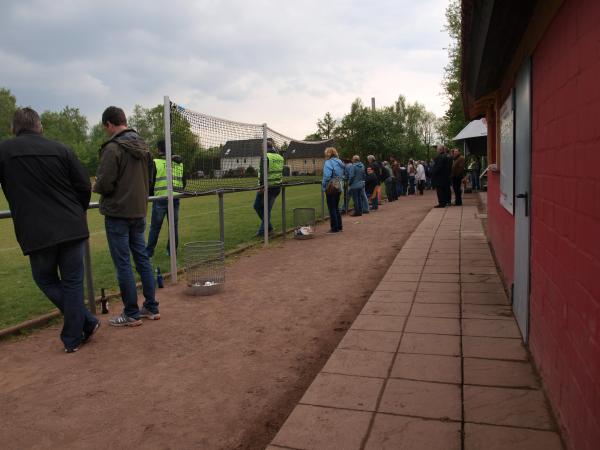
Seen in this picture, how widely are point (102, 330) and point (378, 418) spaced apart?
294cm

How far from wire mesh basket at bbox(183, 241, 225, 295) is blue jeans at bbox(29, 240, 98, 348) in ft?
5.97

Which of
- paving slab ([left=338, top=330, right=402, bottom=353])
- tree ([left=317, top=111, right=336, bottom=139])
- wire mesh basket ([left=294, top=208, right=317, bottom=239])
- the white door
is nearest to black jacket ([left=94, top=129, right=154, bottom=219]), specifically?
paving slab ([left=338, top=330, right=402, bottom=353])

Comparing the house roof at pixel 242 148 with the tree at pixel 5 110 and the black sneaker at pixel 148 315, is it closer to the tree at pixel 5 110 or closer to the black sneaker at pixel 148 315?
the black sneaker at pixel 148 315

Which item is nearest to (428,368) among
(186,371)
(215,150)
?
(186,371)

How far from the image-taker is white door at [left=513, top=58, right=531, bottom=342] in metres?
3.64

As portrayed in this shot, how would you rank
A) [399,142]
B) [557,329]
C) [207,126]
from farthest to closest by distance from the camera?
[399,142], [207,126], [557,329]

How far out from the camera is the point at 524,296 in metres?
3.88

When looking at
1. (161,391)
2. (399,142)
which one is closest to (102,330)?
(161,391)

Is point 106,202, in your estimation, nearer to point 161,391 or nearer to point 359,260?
point 161,391

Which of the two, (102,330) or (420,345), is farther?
(102,330)

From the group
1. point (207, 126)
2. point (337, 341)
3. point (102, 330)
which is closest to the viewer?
point (337, 341)

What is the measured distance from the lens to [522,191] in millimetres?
3918

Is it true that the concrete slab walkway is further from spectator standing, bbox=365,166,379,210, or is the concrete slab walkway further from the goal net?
spectator standing, bbox=365,166,379,210

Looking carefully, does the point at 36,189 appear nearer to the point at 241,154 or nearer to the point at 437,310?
the point at 437,310
